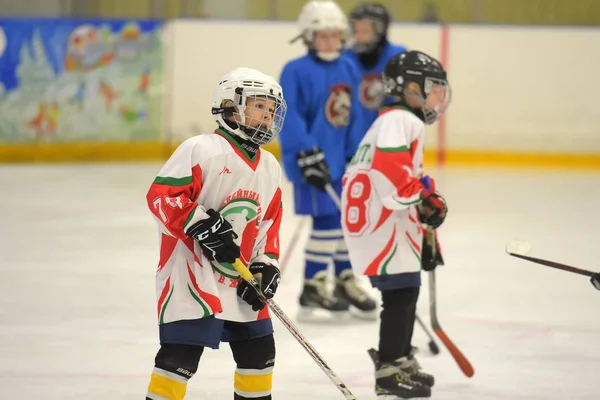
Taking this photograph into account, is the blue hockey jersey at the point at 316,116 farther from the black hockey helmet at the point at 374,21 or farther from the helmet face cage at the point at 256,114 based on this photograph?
the helmet face cage at the point at 256,114

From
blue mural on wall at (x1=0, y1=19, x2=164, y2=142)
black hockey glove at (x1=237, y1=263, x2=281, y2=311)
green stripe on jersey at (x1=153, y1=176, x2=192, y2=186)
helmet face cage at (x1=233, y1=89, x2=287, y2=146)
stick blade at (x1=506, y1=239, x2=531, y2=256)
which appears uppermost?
helmet face cage at (x1=233, y1=89, x2=287, y2=146)

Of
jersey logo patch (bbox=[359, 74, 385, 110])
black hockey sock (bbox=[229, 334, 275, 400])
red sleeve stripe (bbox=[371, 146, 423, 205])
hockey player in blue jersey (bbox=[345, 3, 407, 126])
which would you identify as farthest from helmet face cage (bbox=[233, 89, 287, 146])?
jersey logo patch (bbox=[359, 74, 385, 110])

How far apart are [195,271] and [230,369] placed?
1127 mm

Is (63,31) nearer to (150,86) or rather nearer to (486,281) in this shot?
(150,86)

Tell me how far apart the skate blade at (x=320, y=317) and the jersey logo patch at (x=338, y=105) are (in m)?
0.71

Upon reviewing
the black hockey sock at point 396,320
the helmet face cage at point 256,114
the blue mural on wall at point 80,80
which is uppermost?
the helmet face cage at point 256,114

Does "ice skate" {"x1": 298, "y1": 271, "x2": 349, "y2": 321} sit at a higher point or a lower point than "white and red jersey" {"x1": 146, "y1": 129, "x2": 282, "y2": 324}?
lower

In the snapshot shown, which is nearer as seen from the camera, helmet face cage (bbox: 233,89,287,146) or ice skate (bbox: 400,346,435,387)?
helmet face cage (bbox: 233,89,287,146)

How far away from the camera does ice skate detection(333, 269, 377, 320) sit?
170 inches

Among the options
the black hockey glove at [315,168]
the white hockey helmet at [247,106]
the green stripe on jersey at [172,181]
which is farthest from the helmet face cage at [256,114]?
the black hockey glove at [315,168]

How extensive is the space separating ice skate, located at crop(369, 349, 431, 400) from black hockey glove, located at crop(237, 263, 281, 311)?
81cm

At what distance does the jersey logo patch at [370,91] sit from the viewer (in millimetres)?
4719

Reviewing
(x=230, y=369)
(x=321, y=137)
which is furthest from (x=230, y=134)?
(x=321, y=137)

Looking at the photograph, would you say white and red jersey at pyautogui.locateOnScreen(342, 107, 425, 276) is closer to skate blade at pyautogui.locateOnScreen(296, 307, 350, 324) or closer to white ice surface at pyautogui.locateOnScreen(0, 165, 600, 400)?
white ice surface at pyautogui.locateOnScreen(0, 165, 600, 400)
